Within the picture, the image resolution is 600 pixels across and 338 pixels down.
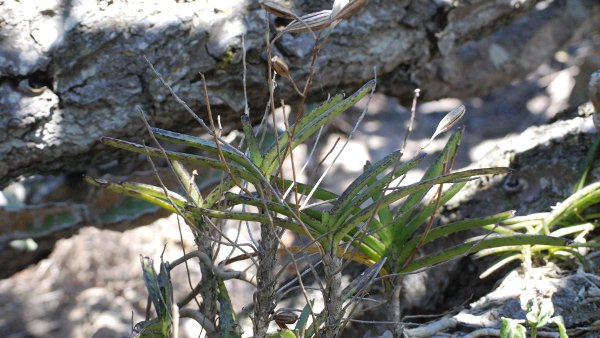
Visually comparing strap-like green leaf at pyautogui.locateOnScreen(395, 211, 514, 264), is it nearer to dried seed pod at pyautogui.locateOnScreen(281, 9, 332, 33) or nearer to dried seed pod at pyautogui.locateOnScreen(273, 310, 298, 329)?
dried seed pod at pyautogui.locateOnScreen(273, 310, 298, 329)

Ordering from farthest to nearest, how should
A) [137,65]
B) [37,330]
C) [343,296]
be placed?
[37,330], [137,65], [343,296]

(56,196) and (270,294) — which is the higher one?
(56,196)

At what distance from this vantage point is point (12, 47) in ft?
5.13

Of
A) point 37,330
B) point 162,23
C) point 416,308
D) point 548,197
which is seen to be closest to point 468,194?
point 548,197

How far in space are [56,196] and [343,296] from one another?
1.38 metres

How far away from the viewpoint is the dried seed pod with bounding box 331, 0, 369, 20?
0.88m

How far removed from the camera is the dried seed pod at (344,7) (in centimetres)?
88

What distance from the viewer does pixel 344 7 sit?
0.89m

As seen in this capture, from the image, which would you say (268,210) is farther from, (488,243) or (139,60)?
(139,60)

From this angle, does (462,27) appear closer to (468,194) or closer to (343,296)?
(468,194)

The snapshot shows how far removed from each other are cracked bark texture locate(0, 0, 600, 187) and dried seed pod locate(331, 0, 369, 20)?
86 centimetres

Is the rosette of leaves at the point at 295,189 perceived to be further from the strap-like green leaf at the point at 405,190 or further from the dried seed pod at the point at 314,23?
the dried seed pod at the point at 314,23

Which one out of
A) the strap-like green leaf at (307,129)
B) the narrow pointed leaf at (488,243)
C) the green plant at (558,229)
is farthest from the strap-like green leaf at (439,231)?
the strap-like green leaf at (307,129)

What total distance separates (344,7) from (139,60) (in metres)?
0.89
